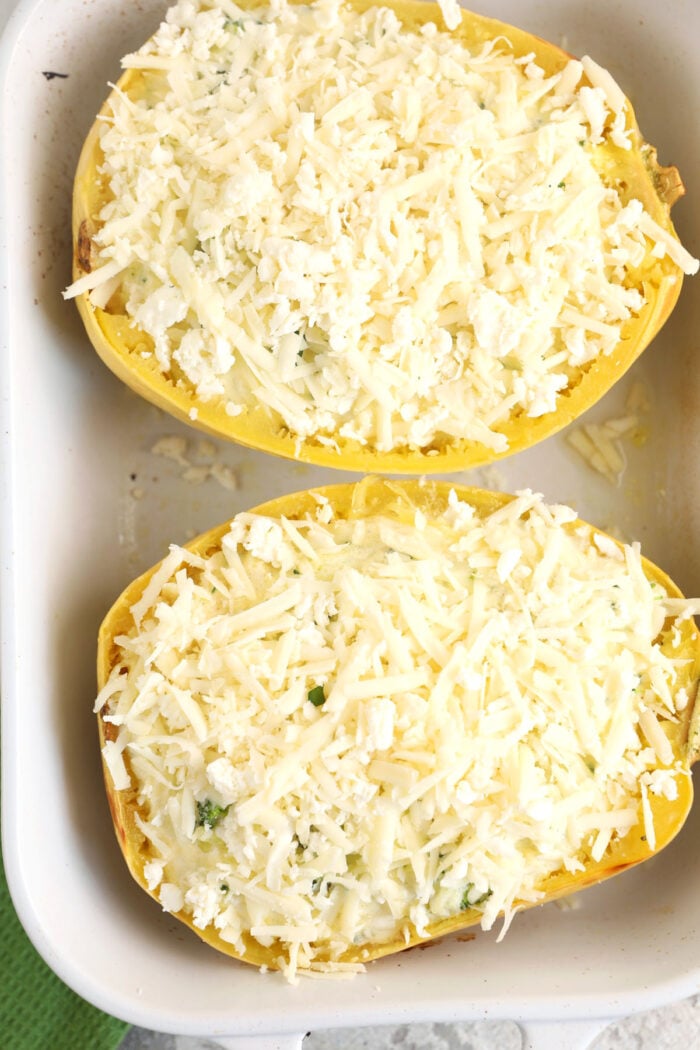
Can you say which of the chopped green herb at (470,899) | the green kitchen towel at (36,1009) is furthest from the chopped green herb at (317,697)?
the green kitchen towel at (36,1009)

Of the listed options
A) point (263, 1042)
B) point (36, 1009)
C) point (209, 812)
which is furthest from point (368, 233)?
point (36, 1009)

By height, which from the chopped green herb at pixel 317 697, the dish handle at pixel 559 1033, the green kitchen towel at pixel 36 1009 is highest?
the chopped green herb at pixel 317 697

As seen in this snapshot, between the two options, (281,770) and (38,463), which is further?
(38,463)

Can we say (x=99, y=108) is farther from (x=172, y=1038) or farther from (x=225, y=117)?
(x=172, y=1038)

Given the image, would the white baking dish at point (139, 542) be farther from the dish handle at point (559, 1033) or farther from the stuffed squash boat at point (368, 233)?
the stuffed squash boat at point (368, 233)

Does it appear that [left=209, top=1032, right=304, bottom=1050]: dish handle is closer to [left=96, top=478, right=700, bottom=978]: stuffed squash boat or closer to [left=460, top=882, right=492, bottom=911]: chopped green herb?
[left=96, top=478, right=700, bottom=978]: stuffed squash boat

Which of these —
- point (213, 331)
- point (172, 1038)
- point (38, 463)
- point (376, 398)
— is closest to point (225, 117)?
point (213, 331)

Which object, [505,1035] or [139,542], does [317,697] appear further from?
[505,1035]
